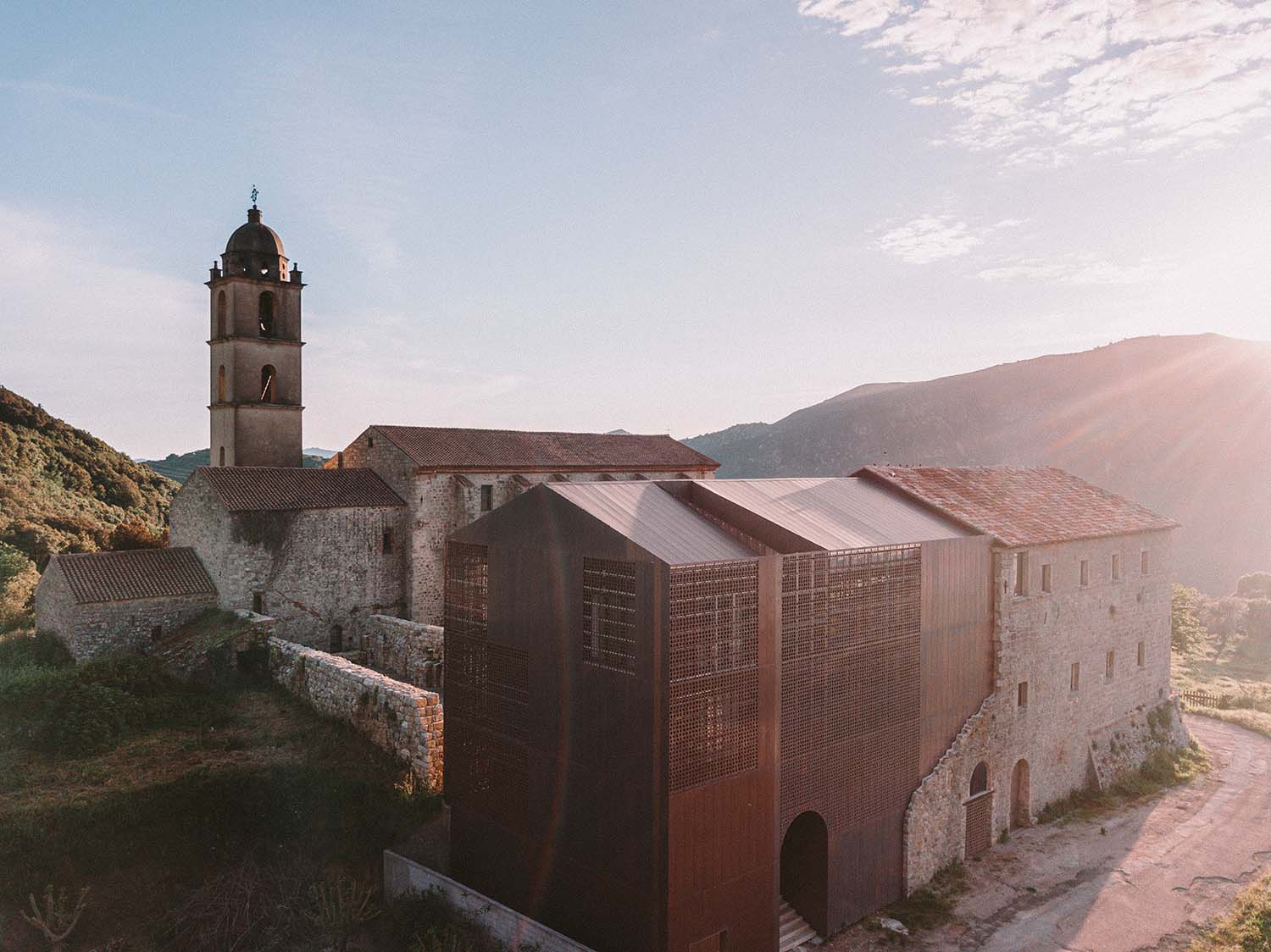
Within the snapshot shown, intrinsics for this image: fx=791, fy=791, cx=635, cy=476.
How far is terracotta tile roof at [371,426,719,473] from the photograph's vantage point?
2769cm

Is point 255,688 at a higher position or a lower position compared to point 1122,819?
higher

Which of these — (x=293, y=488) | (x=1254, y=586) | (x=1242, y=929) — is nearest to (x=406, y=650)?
(x=293, y=488)

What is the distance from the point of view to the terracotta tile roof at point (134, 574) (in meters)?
21.9

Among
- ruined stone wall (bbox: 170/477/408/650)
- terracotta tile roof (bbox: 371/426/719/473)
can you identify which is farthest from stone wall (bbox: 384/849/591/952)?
terracotta tile roof (bbox: 371/426/719/473)

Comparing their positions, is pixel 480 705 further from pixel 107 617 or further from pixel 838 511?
pixel 107 617

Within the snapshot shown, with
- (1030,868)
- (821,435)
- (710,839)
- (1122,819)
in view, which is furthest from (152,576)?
(821,435)

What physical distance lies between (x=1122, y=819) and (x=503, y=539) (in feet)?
57.4

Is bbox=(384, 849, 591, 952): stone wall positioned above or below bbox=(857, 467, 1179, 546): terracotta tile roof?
below

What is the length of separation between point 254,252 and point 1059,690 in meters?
29.0

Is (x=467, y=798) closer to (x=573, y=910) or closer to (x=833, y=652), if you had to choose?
(x=573, y=910)

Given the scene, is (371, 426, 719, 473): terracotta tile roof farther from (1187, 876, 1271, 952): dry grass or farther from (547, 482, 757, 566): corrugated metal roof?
(1187, 876, 1271, 952): dry grass

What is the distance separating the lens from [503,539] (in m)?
14.1

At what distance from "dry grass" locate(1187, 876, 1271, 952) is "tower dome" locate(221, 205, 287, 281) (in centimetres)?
3151

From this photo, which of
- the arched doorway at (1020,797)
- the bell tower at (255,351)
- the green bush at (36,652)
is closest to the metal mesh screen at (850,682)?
the arched doorway at (1020,797)
